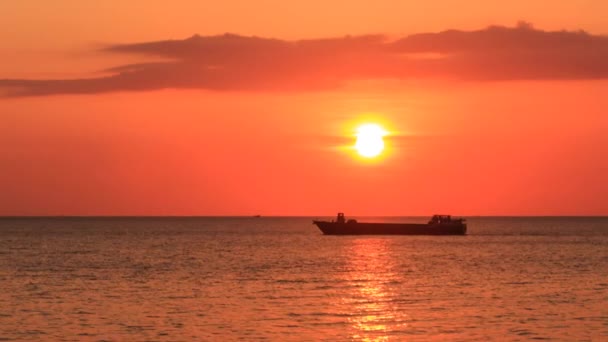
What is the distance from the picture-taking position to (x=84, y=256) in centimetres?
11606

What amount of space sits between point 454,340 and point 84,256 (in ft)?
253

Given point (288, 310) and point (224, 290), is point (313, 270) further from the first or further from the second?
point (288, 310)

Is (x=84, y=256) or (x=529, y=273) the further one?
(x=84, y=256)

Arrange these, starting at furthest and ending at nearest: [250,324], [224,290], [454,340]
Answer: [224,290] < [250,324] < [454,340]

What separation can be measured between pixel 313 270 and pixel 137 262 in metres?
20.7

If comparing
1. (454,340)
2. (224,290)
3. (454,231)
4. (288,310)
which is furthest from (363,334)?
(454,231)

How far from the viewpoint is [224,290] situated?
226ft

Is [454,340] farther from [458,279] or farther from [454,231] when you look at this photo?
[454,231]

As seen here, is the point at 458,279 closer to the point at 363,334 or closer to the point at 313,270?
the point at 313,270

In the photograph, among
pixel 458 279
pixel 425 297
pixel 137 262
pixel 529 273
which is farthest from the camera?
pixel 137 262

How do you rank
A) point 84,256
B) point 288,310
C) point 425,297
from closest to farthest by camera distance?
point 288,310 → point 425,297 → point 84,256

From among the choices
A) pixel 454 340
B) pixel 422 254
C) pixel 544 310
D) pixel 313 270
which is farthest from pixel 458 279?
pixel 422 254

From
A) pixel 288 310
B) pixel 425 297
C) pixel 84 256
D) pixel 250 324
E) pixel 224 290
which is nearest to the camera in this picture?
pixel 250 324

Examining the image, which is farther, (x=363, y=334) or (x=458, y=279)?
(x=458, y=279)
